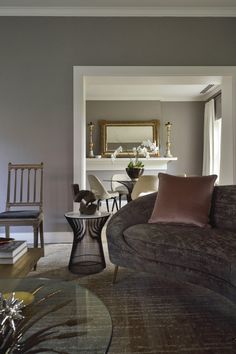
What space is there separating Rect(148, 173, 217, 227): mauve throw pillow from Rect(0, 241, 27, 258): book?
1.07 metres

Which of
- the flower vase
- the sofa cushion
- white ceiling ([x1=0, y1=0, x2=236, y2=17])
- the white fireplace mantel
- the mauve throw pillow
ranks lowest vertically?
the sofa cushion

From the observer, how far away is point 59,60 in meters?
3.78

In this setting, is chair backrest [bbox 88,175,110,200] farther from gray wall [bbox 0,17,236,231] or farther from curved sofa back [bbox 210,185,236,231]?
curved sofa back [bbox 210,185,236,231]

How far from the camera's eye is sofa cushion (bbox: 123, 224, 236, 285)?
5.82 feet

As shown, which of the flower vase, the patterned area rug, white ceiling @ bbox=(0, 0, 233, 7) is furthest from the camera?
the flower vase

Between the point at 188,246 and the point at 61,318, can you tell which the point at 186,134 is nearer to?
the point at 188,246

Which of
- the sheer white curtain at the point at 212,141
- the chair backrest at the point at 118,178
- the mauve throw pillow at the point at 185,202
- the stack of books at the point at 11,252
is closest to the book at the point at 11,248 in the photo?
the stack of books at the point at 11,252

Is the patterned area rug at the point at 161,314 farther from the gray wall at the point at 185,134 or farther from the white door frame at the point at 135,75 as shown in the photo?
the gray wall at the point at 185,134

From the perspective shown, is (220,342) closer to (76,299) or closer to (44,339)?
(76,299)

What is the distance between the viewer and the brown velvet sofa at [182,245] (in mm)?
1790

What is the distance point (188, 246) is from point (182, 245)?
4 centimetres

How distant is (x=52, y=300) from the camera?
1456mm

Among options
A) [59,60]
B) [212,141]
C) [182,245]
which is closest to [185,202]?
[182,245]

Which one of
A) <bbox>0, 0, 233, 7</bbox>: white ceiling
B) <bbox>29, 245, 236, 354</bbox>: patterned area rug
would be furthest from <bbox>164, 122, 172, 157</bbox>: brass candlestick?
<bbox>29, 245, 236, 354</bbox>: patterned area rug
